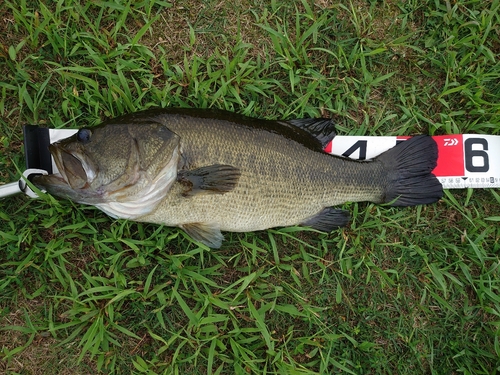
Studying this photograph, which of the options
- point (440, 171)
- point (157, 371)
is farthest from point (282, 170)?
point (157, 371)

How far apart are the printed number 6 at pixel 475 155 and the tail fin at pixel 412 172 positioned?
0.37 meters

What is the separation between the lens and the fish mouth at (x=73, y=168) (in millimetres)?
2729

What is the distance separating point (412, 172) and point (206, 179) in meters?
1.81

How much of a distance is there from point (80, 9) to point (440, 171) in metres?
3.51

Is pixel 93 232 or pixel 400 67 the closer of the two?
pixel 93 232

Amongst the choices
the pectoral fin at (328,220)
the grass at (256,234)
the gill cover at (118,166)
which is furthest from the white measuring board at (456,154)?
the gill cover at (118,166)

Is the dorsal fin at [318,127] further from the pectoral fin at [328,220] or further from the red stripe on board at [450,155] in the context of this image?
the red stripe on board at [450,155]

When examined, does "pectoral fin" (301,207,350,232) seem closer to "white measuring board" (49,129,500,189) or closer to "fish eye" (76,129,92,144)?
"white measuring board" (49,129,500,189)

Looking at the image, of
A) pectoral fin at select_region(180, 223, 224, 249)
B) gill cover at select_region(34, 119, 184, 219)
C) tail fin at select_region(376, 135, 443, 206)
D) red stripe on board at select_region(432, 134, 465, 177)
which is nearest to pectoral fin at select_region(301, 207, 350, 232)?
tail fin at select_region(376, 135, 443, 206)

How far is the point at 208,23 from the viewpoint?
3.49m

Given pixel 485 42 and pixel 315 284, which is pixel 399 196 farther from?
pixel 485 42

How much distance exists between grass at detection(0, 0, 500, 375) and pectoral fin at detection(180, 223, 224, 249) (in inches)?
8.9

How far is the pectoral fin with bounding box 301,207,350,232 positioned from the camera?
3268 mm

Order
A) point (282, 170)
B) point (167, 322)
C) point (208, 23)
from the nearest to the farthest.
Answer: point (282, 170) < point (167, 322) < point (208, 23)
